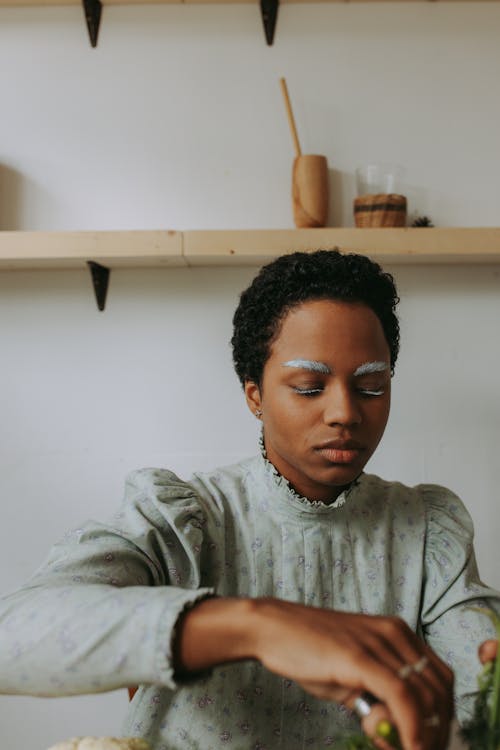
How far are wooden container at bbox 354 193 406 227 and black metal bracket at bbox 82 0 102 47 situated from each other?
2.41 feet

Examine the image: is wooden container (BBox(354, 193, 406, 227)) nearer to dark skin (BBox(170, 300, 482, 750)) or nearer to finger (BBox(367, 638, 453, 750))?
dark skin (BBox(170, 300, 482, 750))

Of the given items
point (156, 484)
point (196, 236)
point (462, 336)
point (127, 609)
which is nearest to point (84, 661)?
point (127, 609)

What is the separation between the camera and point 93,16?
1.90 metres

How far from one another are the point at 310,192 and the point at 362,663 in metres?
1.32

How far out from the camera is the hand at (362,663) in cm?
64

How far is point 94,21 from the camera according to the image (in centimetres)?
190

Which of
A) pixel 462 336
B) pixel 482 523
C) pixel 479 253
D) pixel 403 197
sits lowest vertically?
pixel 482 523

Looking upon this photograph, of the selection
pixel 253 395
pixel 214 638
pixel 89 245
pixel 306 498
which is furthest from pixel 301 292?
pixel 89 245

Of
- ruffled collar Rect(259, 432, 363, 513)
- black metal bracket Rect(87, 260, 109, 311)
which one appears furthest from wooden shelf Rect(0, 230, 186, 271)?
ruffled collar Rect(259, 432, 363, 513)

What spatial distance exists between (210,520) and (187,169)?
1.04m

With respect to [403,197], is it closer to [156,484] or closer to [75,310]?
[75,310]

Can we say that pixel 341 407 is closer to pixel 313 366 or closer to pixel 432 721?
pixel 313 366

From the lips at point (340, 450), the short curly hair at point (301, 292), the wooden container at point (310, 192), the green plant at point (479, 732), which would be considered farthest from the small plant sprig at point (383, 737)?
the wooden container at point (310, 192)

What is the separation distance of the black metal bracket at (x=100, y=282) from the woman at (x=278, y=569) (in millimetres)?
728
